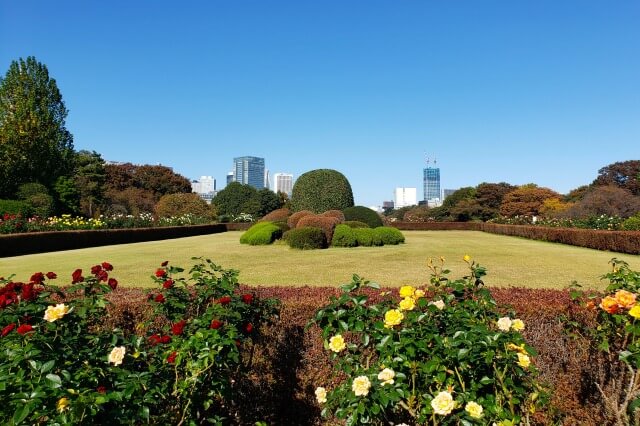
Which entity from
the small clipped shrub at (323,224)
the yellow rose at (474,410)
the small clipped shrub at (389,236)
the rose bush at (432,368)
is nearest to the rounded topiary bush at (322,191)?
the small clipped shrub at (389,236)

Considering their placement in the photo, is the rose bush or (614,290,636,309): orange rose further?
(614,290,636,309): orange rose

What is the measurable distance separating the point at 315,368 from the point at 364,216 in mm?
20405

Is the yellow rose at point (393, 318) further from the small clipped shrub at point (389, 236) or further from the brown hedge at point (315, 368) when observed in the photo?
the small clipped shrub at point (389, 236)

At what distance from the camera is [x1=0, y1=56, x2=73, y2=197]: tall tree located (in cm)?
2881

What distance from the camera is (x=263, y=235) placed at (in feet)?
56.2

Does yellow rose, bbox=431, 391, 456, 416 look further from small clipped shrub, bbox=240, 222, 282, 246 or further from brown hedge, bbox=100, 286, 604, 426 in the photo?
small clipped shrub, bbox=240, 222, 282, 246

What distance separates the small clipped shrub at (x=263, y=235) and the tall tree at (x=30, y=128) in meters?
21.4

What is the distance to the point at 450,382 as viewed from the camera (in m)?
2.38

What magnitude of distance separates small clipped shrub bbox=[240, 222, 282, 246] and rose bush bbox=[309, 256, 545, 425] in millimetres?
14412

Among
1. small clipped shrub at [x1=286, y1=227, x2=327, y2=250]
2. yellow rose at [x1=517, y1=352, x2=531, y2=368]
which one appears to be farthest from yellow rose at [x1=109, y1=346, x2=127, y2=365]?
small clipped shrub at [x1=286, y1=227, x2=327, y2=250]

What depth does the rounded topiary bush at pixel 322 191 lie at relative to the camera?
27219 mm

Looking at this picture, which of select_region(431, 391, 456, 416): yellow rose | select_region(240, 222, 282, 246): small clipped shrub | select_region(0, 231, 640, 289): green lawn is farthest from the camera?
select_region(240, 222, 282, 246): small clipped shrub

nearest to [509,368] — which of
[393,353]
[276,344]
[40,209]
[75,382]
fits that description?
[393,353]

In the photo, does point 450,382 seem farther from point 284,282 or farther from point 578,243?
point 578,243
